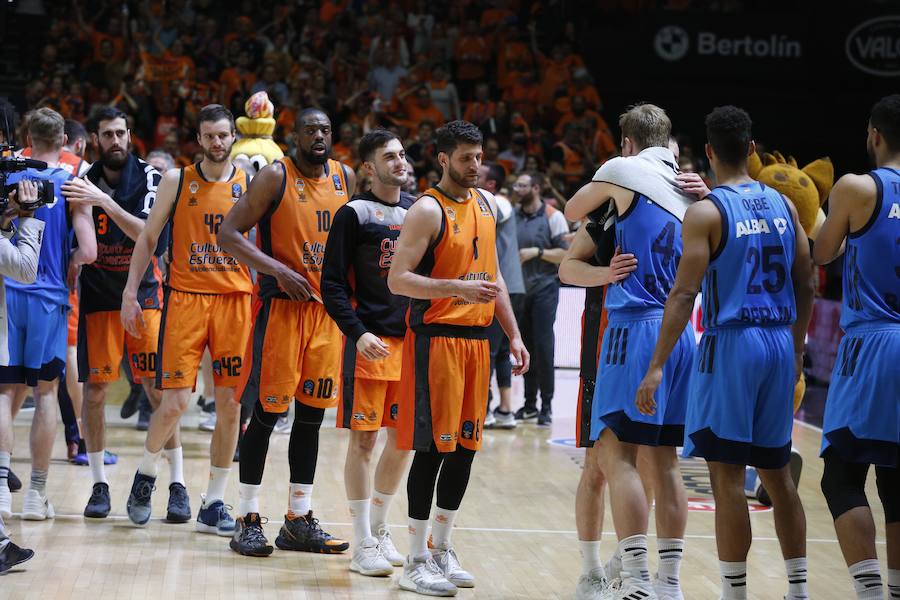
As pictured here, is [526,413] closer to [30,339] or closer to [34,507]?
[34,507]

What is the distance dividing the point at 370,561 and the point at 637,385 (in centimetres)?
155

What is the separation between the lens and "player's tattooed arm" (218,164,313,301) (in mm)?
5488

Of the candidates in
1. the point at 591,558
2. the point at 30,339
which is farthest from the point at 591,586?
the point at 30,339

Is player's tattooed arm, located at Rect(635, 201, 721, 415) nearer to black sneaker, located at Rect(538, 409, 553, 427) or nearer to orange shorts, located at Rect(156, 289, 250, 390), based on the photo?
orange shorts, located at Rect(156, 289, 250, 390)

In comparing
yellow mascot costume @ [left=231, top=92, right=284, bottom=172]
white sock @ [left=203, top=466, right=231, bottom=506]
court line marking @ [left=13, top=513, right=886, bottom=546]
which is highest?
yellow mascot costume @ [left=231, top=92, right=284, bottom=172]

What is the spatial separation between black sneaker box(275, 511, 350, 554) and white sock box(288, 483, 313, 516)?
3cm

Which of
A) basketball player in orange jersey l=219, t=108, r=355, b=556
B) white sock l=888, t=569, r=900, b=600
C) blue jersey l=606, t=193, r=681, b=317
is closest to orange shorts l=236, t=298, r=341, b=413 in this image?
basketball player in orange jersey l=219, t=108, r=355, b=556

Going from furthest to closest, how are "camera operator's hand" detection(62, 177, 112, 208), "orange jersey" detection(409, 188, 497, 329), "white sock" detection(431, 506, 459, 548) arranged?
"camera operator's hand" detection(62, 177, 112, 208)
"white sock" detection(431, 506, 459, 548)
"orange jersey" detection(409, 188, 497, 329)

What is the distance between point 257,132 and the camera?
7.93 metres

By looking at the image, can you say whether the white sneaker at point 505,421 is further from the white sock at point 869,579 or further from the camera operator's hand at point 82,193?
the white sock at point 869,579

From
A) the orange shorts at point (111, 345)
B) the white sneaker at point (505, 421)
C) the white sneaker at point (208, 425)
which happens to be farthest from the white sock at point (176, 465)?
the white sneaker at point (505, 421)

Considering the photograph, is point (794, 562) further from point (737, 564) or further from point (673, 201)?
→ point (673, 201)

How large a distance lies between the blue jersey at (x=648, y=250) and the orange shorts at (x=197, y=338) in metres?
2.26

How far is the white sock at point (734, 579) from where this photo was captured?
4.29 meters
